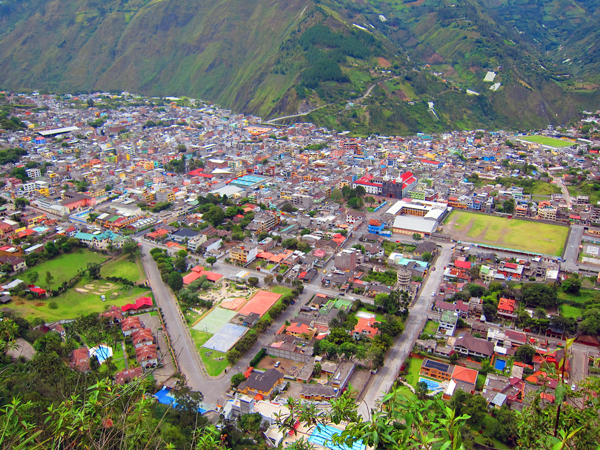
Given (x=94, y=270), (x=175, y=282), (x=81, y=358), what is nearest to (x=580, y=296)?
(x=175, y=282)

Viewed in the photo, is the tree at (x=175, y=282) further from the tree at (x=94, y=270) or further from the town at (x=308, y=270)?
the tree at (x=94, y=270)

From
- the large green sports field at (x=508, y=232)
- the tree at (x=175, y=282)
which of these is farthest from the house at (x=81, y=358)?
the large green sports field at (x=508, y=232)

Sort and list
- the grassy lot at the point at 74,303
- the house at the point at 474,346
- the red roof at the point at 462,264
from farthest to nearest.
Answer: the red roof at the point at 462,264, the grassy lot at the point at 74,303, the house at the point at 474,346

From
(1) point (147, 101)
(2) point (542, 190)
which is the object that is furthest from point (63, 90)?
(2) point (542, 190)

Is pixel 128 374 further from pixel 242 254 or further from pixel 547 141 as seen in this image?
pixel 547 141

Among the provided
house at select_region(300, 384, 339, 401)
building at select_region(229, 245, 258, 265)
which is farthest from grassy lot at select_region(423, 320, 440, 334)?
building at select_region(229, 245, 258, 265)

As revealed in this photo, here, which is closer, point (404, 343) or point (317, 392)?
point (317, 392)

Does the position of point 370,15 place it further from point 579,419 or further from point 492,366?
point 579,419
